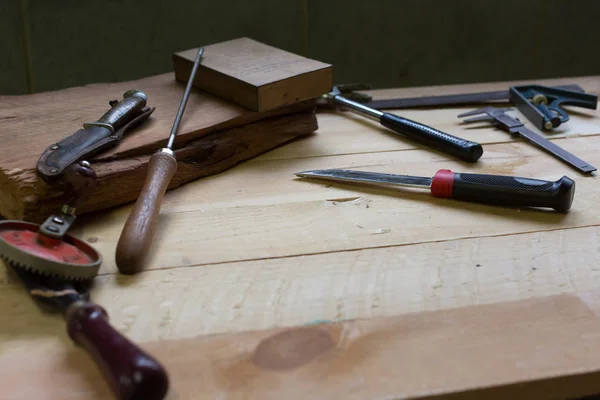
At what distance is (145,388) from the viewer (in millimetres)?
395

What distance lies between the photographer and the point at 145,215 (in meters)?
0.61

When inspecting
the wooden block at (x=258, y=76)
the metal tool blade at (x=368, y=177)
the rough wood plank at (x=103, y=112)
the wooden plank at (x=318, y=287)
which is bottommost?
the wooden plank at (x=318, y=287)

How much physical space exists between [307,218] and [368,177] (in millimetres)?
107

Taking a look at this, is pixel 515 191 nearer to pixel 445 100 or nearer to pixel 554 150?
pixel 554 150

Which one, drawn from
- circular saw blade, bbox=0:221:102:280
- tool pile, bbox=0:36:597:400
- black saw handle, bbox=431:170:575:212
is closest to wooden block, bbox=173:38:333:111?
tool pile, bbox=0:36:597:400

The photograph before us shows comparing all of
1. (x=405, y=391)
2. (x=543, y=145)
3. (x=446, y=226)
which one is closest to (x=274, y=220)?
(x=446, y=226)

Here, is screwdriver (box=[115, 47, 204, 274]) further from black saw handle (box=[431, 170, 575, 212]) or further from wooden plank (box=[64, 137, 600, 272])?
black saw handle (box=[431, 170, 575, 212])

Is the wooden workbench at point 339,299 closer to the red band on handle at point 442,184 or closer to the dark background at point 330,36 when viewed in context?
the red band on handle at point 442,184

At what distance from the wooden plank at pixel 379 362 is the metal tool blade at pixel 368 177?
0.23 m

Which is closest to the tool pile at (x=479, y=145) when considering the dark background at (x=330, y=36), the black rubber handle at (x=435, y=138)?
the black rubber handle at (x=435, y=138)

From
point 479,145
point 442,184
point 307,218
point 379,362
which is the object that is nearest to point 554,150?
point 479,145

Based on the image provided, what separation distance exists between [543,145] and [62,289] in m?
0.63

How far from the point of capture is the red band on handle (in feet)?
2.35

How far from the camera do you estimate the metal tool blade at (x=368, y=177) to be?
2.41 feet
